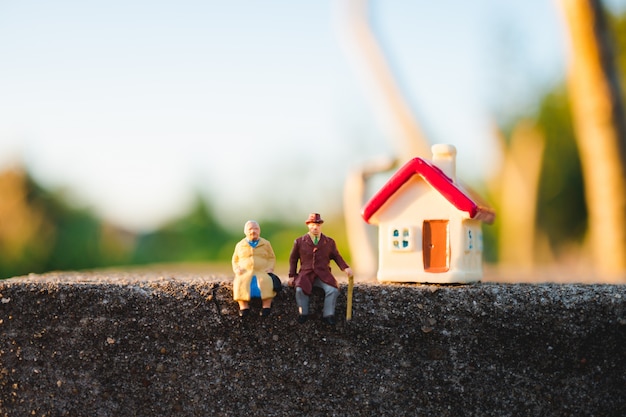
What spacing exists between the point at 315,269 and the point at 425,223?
54cm

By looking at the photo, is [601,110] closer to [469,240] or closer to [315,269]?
[469,240]

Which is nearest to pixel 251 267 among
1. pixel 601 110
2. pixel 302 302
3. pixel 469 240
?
pixel 302 302

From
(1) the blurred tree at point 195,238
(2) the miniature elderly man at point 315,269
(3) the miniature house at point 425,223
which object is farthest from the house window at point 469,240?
(1) the blurred tree at point 195,238

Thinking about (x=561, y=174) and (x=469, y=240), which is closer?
(x=469, y=240)

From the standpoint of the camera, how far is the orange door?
2746 mm

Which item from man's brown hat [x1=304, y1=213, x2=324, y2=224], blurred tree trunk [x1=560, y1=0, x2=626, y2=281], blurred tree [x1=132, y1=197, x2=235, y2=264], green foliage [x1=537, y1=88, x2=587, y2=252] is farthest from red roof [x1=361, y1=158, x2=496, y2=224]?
green foliage [x1=537, y1=88, x2=587, y2=252]

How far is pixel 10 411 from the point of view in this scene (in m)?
2.67

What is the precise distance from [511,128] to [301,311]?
35.3ft

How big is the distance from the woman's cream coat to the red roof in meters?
0.50

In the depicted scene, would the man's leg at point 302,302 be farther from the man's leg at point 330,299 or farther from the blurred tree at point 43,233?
the blurred tree at point 43,233

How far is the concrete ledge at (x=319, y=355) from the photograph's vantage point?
8.57ft

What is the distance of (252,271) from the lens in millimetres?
2549

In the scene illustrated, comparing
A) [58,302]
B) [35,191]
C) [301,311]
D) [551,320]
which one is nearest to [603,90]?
[551,320]

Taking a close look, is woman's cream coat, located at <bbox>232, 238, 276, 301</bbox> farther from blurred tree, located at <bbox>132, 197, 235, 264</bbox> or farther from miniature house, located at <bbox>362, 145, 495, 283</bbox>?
blurred tree, located at <bbox>132, 197, 235, 264</bbox>
